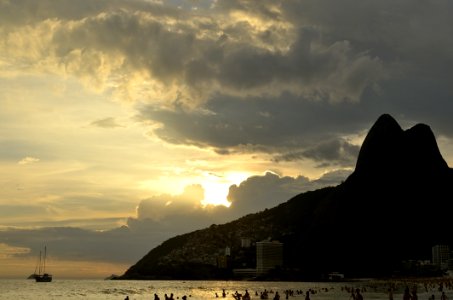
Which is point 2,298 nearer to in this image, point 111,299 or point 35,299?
point 35,299

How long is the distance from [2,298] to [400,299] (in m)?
95.5

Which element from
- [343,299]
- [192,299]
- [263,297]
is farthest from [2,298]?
[343,299]

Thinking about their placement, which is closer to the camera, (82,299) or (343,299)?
(343,299)

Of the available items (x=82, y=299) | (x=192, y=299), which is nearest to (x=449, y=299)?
(x=192, y=299)

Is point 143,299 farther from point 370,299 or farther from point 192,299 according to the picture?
point 370,299

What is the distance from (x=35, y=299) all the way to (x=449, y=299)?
9014 cm

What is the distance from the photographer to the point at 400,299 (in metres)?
88.6

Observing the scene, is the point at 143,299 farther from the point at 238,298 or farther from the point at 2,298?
the point at 238,298

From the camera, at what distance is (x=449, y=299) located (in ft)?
279

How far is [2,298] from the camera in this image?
14150cm

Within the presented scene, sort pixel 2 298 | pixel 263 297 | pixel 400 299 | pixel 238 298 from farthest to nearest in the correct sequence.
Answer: pixel 2 298 < pixel 263 297 < pixel 400 299 < pixel 238 298

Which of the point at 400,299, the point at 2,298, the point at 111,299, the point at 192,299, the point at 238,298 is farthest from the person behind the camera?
the point at 2,298

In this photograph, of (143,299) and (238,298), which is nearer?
(238,298)

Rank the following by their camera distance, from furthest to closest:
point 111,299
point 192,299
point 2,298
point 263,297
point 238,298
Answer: point 2,298
point 111,299
point 192,299
point 263,297
point 238,298
